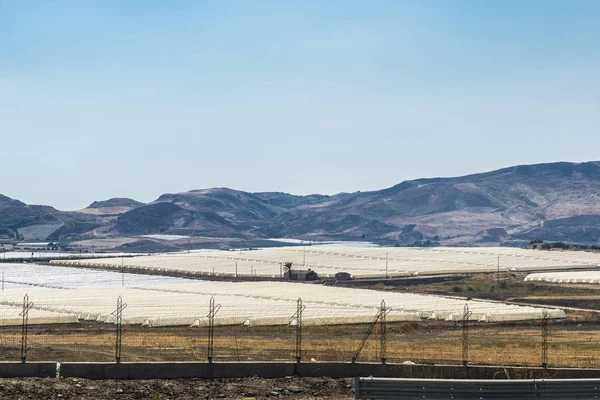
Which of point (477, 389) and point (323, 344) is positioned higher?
point (477, 389)

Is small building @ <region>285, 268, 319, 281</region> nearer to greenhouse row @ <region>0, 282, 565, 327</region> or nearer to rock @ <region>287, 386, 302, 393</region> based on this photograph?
greenhouse row @ <region>0, 282, 565, 327</region>

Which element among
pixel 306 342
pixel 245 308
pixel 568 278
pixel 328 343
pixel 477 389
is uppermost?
pixel 477 389

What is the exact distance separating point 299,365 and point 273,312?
48603 mm

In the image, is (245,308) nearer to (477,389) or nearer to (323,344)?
(323,344)

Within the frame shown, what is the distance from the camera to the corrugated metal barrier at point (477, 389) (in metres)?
26.1

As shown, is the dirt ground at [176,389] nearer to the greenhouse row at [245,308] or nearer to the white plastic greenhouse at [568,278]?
the greenhouse row at [245,308]

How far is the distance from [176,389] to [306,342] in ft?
81.1

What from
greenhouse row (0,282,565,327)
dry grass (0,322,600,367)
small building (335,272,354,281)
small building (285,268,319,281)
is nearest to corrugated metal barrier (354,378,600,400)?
dry grass (0,322,600,367)

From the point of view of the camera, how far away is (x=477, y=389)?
2609 centimetres

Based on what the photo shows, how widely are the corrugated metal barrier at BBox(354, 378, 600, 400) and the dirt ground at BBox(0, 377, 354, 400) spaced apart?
4.55 meters

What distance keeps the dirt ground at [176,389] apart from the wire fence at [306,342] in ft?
12.3

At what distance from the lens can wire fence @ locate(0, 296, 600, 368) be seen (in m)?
44.5

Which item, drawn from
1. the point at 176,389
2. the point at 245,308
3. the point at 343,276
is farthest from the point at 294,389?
the point at 343,276

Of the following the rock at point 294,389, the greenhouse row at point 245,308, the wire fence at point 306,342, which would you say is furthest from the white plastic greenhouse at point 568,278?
the rock at point 294,389
